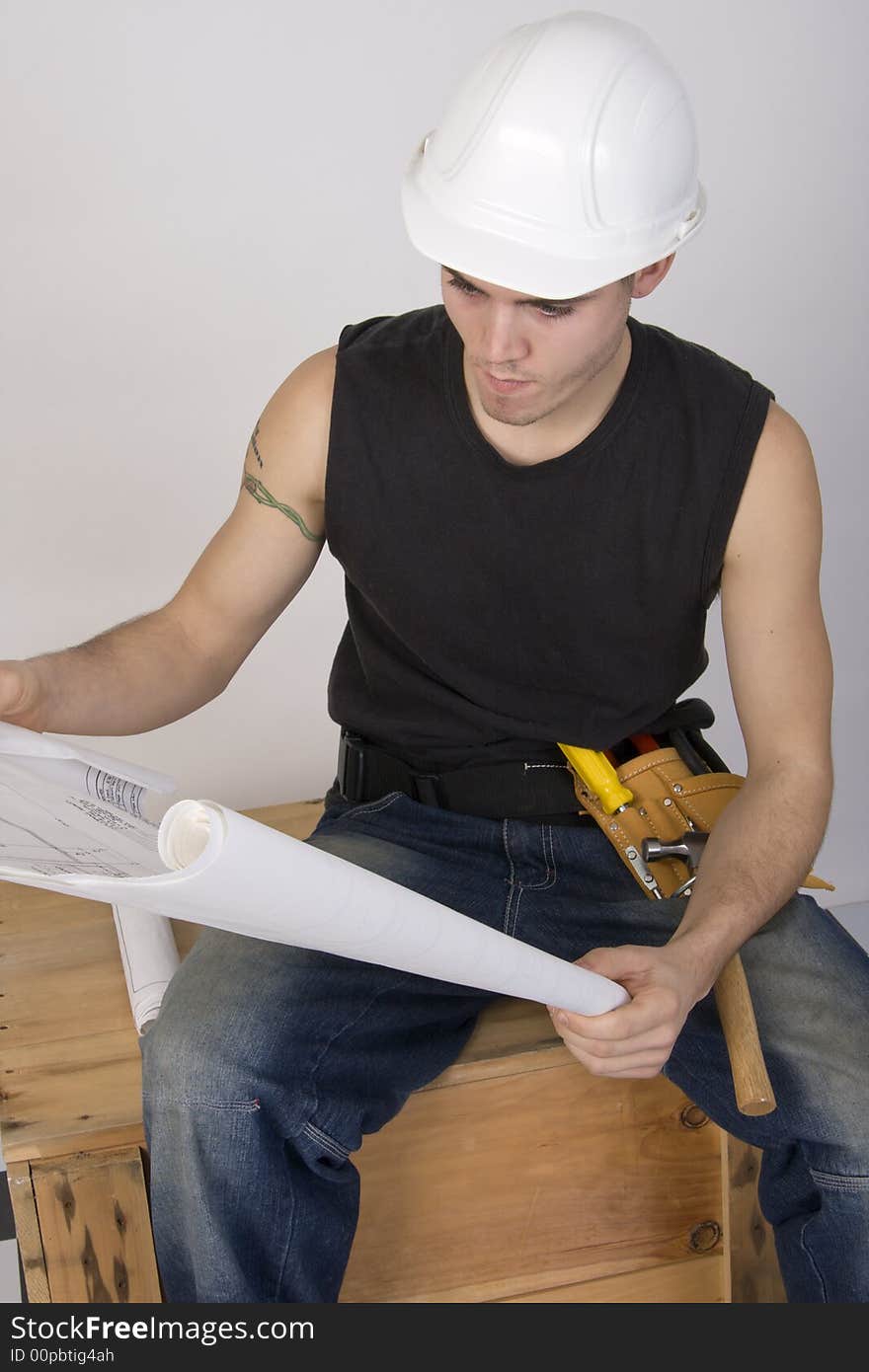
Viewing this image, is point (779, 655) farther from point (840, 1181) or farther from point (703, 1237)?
point (703, 1237)

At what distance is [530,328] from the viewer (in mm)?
1725

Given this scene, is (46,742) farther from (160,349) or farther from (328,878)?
(160,349)

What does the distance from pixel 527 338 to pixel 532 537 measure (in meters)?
0.29

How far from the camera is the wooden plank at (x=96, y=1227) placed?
6.06 ft

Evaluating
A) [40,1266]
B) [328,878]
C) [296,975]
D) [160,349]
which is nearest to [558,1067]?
[296,975]

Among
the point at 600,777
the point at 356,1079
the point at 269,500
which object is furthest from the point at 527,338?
the point at 356,1079

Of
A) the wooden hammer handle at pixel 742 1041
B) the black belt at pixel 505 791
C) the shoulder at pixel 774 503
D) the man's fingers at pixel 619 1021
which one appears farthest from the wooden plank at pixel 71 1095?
the shoulder at pixel 774 503

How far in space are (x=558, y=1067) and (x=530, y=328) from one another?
2.93 ft

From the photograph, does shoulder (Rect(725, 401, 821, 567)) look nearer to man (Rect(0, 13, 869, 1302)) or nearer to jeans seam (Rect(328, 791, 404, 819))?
man (Rect(0, 13, 869, 1302))

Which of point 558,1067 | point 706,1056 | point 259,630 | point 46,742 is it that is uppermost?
point 46,742

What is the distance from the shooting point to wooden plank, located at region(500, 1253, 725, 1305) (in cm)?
204

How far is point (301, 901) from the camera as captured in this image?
127 cm

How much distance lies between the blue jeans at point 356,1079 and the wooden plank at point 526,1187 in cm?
12

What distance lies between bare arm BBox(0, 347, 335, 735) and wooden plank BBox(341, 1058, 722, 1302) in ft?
1.92
